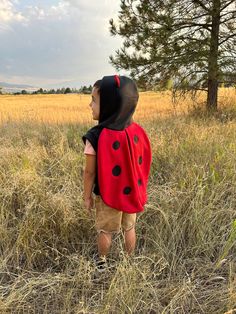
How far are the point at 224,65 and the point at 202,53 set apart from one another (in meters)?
0.55

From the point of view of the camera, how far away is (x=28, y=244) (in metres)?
2.27

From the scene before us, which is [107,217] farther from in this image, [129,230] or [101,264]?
[101,264]

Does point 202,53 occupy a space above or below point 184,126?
above

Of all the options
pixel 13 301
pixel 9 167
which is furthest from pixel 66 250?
pixel 9 167

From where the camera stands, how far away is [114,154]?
1.83 m

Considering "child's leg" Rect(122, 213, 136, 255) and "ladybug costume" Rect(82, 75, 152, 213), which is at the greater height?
"ladybug costume" Rect(82, 75, 152, 213)

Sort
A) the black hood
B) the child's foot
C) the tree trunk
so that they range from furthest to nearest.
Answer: the tree trunk
the child's foot
the black hood

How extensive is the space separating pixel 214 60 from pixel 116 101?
535cm

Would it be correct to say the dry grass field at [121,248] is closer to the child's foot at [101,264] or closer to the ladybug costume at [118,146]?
the child's foot at [101,264]

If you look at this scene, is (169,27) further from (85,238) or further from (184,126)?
(85,238)

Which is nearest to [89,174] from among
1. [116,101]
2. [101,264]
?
[116,101]

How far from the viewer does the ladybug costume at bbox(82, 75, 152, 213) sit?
1771mm

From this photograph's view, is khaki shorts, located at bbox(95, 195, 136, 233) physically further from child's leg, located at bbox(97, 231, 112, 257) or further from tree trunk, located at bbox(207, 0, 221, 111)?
tree trunk, located at bbox(207, 0, 221, 111)

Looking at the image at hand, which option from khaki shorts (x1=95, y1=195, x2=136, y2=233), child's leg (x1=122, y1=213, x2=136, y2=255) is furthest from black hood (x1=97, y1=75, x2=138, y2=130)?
child's leg (x1=122, y1=213, x2=136, y2=255)
